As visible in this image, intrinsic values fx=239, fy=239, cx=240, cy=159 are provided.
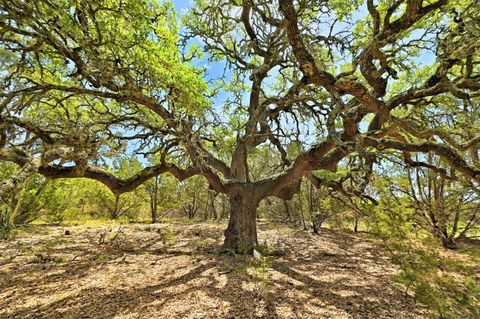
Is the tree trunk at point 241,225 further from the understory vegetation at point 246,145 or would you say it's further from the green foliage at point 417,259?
the green foliage at point 417,259

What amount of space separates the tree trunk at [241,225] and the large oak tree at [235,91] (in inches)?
1.2

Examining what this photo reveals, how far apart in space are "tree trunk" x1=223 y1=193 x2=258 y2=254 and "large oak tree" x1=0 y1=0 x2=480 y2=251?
3cm

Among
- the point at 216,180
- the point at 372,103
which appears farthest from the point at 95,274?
the point at 372,103

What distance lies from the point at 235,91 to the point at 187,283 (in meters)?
6.97

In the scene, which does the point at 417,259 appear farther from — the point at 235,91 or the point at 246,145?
the point at 235,91

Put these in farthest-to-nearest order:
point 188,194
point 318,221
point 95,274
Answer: point 188,194, point 318,221, point 95,274

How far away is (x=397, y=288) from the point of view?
462 cm

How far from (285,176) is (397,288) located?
3.49 metres

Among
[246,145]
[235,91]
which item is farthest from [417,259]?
[235,91]

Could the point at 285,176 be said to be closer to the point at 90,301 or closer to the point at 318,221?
the point at 90,301

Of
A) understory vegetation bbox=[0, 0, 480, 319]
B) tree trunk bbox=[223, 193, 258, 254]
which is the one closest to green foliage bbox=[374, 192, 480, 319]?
understory vegetation bbox=[0, 0, 480, 319]

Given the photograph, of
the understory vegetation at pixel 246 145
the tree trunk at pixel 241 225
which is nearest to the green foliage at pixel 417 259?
the understory vegetation at pixel 246 145

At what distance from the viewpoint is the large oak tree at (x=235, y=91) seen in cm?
355

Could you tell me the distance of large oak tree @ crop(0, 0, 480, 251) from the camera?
355 centimetres
